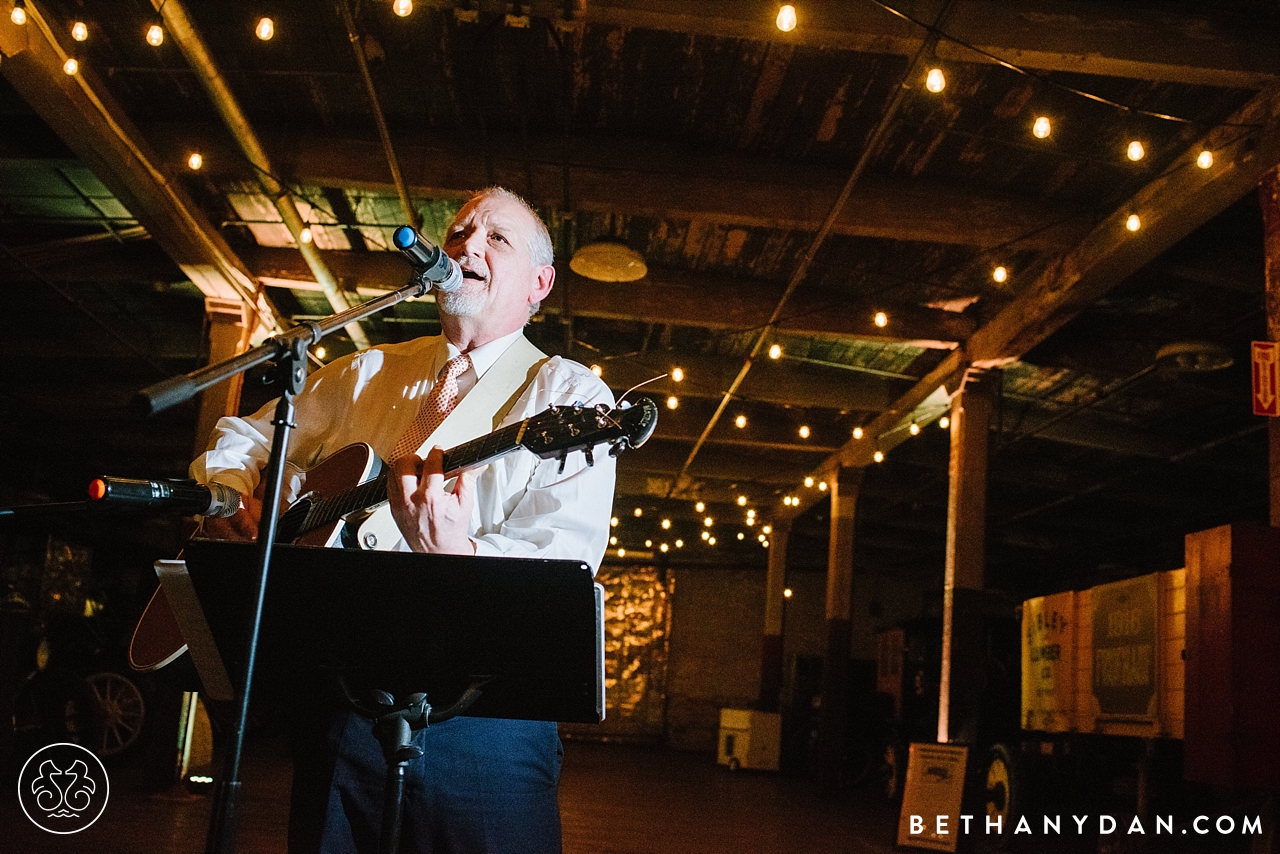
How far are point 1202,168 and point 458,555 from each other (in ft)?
17.3

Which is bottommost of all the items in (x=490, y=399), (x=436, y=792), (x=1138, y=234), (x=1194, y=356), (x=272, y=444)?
(x=436, y=792)

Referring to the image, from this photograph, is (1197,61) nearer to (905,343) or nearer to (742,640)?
(905,343)

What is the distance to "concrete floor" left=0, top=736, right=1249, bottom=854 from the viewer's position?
18.1 ft

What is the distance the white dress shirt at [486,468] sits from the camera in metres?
1.94

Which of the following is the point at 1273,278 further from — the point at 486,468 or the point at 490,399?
the point at 486,468

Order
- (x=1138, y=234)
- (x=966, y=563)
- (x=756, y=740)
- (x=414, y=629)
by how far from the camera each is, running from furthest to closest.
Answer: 1. (x=756, y=740)
2. (x=966, y=563)
3. (x=1138, y=234)
4. (x=414, y=629)

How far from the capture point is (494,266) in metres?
2.39

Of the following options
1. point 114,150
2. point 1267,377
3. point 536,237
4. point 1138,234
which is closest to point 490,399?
point 536,237

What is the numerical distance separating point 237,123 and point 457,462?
478cm

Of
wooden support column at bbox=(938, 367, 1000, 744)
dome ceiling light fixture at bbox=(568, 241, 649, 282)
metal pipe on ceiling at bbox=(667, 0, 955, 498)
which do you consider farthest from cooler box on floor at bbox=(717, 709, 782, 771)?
dome ceiling light fixture at bbox=(568, 241, 649, 282)

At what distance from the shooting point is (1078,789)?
7270mm

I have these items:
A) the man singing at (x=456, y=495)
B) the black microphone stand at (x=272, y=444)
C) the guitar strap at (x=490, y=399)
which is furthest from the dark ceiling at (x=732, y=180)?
the black microphone stand at (x=272, y=444)

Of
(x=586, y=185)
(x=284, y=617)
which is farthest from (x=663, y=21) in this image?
(x=284, y=617)

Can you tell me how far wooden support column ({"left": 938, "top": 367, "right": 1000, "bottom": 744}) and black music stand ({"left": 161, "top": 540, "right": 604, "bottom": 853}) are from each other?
693 centimetres
